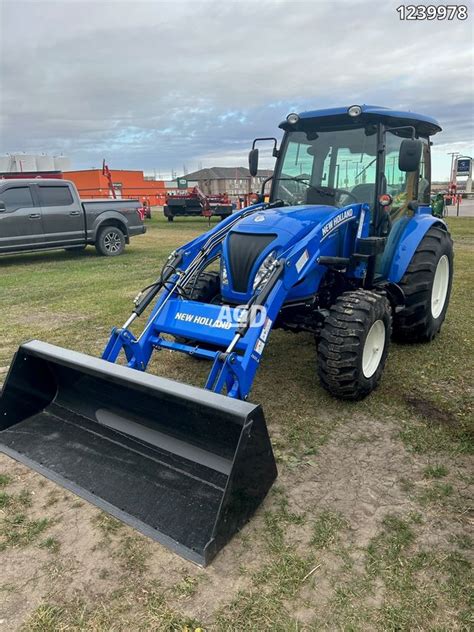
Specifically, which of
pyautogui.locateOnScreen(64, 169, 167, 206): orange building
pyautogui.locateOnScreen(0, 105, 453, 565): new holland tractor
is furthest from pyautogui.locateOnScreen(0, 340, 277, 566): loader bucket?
pyautogui.locateOnScreen(64, 169, 167, 206): orange building

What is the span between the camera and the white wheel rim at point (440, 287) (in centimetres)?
561

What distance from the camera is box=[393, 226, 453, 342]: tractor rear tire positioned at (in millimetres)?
4910

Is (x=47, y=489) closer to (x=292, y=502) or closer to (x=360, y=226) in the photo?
(x=292, y=502)

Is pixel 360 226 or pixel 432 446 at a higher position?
pixel 360 226

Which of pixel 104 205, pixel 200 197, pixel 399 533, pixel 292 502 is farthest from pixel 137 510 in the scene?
pixel 200 197

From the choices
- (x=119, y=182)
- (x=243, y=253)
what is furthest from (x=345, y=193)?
(x=119, y=182)

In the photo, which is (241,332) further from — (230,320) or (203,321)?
(203,321)

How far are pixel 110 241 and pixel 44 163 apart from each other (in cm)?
3064

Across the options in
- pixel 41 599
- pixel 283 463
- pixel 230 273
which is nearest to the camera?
pixel 41 599

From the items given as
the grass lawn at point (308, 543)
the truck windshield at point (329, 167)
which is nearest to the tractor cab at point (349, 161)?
the truck windshield at point (329, 167)

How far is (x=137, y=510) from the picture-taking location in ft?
8.87

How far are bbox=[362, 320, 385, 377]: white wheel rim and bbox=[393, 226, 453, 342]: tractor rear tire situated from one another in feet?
3.00

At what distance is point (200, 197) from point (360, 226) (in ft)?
60.3

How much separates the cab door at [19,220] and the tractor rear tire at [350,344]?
29.4 ft
